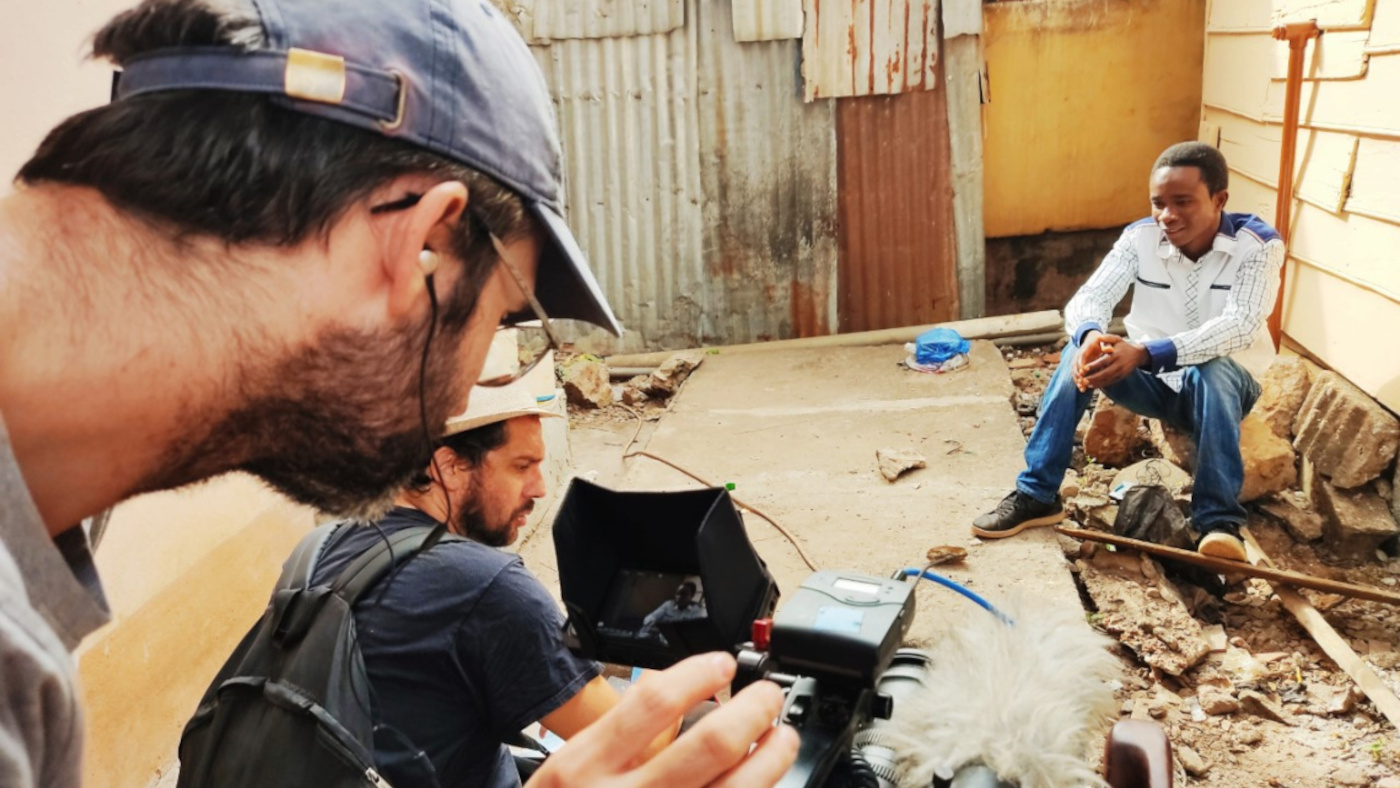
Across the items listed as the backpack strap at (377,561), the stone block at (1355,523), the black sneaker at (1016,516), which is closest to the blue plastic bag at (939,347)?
the black sneaker at (1016,516)

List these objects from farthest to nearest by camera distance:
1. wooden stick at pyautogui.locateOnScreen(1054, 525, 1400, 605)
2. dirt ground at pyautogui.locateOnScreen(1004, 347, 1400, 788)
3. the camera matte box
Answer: wooden stick at pyautogui.locateOnScreen(1054, 525, 1400, 605), dirt ground at pyautogui.locateOnScreen(1004, 347, 1400, 788), the camera matte box

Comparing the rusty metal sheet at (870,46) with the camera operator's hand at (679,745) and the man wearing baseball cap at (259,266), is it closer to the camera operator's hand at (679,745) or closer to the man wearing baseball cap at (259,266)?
the man wearing baseball cap at (259,266)

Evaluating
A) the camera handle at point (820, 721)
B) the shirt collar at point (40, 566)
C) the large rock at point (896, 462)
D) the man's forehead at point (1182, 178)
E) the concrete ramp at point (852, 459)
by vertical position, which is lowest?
the concrete ramp at point (852, 459)

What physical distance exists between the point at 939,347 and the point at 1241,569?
9.28ft

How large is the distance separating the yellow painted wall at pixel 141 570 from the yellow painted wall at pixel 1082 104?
577 centimetres

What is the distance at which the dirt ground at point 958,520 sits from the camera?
10.2ft

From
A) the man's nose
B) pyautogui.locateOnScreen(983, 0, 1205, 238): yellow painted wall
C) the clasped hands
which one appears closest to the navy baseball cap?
the man's nose

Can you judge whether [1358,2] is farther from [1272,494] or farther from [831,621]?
[831,621]

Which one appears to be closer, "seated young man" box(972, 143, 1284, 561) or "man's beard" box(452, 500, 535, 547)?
"man's beard" box(452, 500, 535, 547)

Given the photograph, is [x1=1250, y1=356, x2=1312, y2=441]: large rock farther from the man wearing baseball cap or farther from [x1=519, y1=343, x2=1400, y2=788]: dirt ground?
the man wearing baseball cap

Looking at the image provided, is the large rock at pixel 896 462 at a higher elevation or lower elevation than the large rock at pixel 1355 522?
higher

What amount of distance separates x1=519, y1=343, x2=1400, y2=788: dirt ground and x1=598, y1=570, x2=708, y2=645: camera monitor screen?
424 mm

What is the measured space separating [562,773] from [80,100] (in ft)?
8.49

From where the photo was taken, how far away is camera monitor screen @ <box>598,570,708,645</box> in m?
1.49
